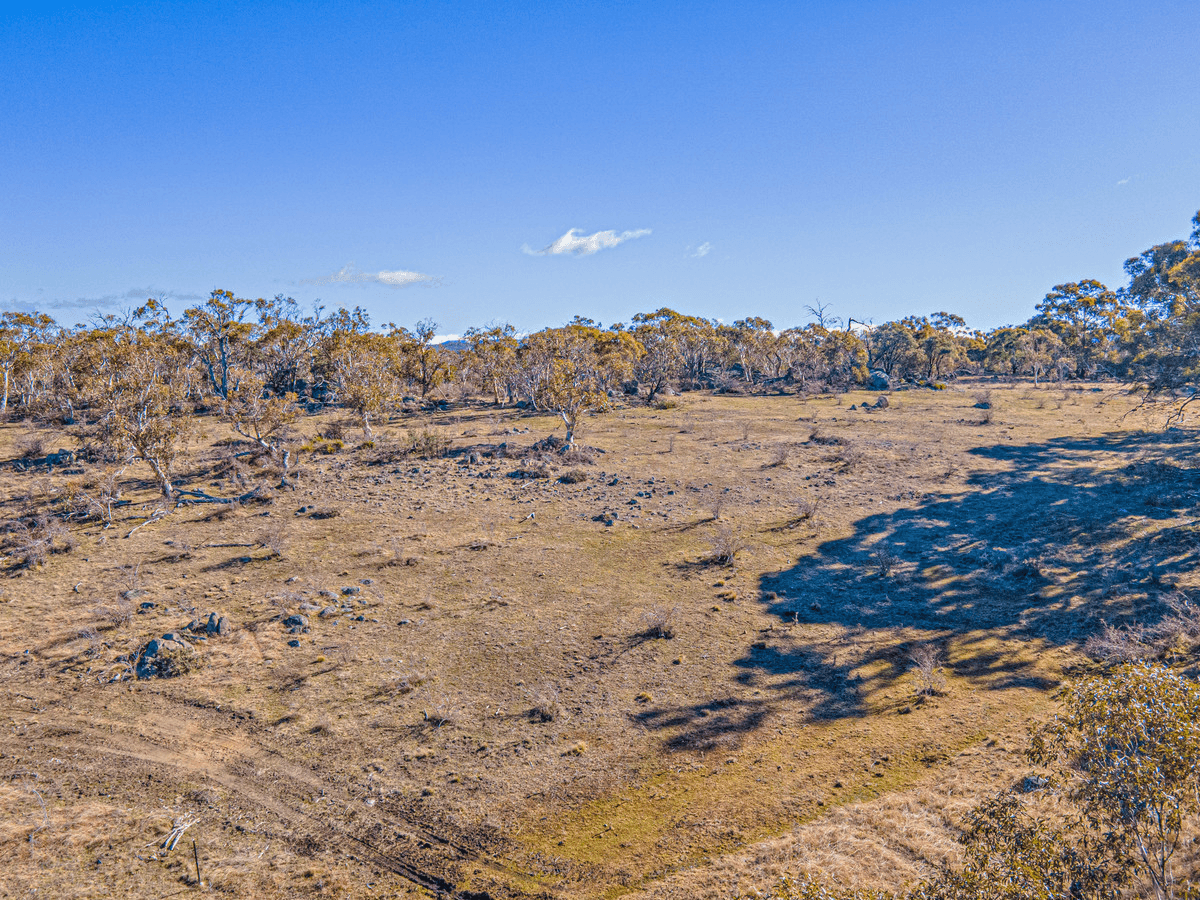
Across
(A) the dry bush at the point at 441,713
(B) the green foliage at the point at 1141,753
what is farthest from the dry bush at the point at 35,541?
(B) the green foliage at the point at 1141,753

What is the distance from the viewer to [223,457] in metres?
37.4

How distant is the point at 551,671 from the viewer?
15805mm

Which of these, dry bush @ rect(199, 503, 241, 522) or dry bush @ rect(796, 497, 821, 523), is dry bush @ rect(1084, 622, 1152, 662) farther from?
dry bush @ rect(199, 503, 241, 522)

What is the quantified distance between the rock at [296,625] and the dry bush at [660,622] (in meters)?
10.6

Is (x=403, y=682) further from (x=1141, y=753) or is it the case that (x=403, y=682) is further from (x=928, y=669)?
(x=1141, y=753)

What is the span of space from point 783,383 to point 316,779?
82729 millimetres

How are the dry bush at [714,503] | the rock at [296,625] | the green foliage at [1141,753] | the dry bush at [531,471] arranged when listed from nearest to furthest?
the green foliage at [1141,753] < the rock at [296,625] < the dry bush at [714,503] < the dry bush at [531,471]

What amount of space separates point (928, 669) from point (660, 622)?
724cm

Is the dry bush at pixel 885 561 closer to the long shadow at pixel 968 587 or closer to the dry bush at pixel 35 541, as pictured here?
the long shadow at pixel 968 587

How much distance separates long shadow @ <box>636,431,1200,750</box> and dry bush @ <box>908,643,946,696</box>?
0.97 ft

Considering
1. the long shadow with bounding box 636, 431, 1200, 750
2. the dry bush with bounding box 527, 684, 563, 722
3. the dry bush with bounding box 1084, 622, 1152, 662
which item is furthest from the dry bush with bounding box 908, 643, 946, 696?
the dry bush with bounding box 527, 684, 563, 722

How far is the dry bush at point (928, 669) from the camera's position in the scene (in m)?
14.6

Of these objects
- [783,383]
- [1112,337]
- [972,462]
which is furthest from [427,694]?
[1112,337]

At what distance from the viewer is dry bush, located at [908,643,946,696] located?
1456 centimetres
